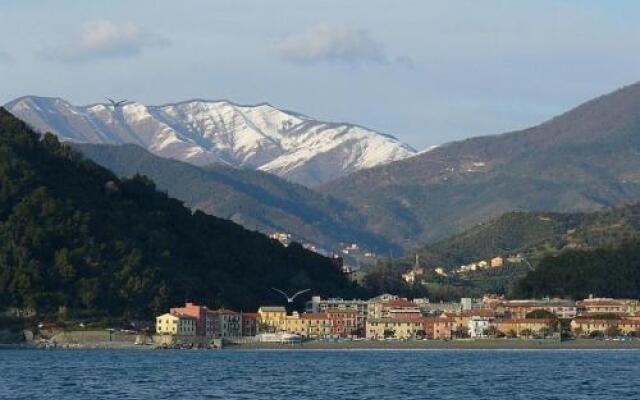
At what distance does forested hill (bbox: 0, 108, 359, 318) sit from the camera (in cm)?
15850

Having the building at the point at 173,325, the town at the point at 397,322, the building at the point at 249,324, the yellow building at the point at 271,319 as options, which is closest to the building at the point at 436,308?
the town at the point at 397,322

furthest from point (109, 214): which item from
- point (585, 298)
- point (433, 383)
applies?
point (433, 383)

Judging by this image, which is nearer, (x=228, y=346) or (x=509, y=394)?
(x=509, y=394)

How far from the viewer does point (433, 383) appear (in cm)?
9469

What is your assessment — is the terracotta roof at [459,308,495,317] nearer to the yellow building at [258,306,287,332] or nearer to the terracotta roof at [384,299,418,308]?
the terracotta roof at [384,299,418,308]

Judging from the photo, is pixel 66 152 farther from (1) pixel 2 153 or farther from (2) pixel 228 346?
(2) pixel 228 346

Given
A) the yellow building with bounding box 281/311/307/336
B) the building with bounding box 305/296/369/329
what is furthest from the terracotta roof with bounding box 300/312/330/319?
the building with bounding box 305/296/369/329

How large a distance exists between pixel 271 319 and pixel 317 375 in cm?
6900

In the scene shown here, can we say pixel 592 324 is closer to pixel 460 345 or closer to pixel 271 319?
pixel 460 345

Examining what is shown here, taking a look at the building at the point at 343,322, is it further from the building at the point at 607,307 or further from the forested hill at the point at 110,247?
the building at the point at 607,307

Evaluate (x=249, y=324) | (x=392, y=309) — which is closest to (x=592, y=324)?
(x=392, y=309)

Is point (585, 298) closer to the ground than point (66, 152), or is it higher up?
closer to the ground

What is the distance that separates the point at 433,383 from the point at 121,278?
229ft

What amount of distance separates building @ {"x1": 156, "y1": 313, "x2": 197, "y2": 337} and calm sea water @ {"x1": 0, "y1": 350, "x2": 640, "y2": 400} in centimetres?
1390
